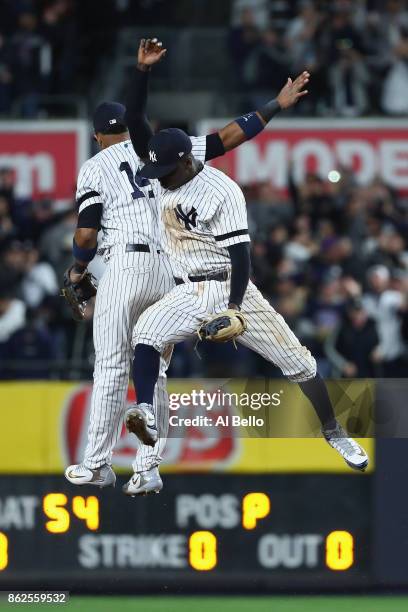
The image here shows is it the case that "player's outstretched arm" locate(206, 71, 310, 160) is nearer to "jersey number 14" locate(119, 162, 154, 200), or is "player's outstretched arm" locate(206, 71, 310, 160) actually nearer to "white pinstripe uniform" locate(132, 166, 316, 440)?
"white pinstripe uniform" locate(132, 166, 316, 440)

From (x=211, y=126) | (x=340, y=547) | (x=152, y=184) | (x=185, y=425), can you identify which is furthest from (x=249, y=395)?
(x=211, y=126)

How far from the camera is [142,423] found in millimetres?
8555

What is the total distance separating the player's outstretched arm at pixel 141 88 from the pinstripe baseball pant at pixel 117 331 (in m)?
0.69

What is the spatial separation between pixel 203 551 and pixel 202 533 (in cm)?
13

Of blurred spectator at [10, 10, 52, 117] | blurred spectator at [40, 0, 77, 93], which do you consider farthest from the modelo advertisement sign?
blurred spectator at [10, 10, 52, 117]

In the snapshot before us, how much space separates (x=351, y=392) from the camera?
9.86 meters

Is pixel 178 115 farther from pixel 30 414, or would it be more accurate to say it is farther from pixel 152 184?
pixel 152 184

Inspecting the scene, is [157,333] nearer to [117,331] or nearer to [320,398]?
[117,331]

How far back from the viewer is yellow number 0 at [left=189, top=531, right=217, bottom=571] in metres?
11.2

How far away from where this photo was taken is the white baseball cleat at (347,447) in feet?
30.5

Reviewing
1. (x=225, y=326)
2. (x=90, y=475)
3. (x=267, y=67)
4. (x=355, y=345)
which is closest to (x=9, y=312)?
(x=355, y=345)

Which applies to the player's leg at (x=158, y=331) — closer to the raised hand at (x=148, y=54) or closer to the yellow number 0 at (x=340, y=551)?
the raised hand at (x=148, y=54)

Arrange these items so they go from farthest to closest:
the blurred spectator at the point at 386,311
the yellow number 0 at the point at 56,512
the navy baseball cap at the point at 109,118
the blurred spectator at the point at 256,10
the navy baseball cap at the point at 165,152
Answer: the blurred spectator at the point at 256,10, the blurred spectator at the point at 386,311, the yellow number 0 at the point at 56,512, the navy baseball cap at the point at 109,118, the navy baseball cap at the point at 165,152

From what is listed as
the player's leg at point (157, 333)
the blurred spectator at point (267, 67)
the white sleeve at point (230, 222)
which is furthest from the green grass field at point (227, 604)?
the blurred spectator at point (267, 67)
